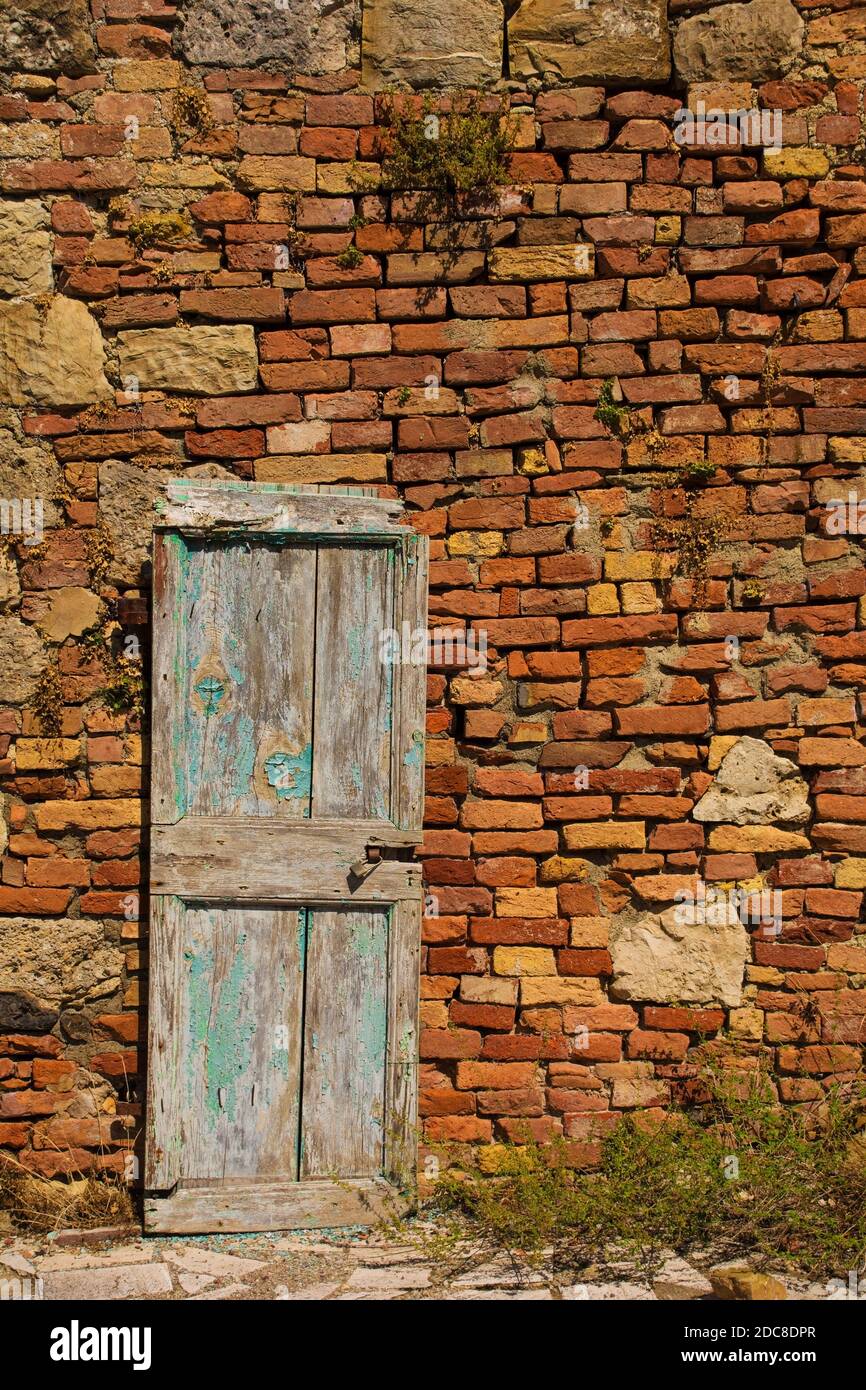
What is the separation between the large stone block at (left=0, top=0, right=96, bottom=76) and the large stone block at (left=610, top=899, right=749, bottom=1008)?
3526 mm

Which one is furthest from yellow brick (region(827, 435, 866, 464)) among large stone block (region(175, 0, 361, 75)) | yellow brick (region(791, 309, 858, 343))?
large stone block (region(175, 0, 361, 75))

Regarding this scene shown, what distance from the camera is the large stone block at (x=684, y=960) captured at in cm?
396

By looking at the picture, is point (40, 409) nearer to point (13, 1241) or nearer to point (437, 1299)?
point (13, 1241)

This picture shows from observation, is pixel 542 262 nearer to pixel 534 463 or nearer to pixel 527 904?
pixel 534 463

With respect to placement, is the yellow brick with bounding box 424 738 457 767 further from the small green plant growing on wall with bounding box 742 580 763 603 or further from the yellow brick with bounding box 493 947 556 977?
the small green plant growing on wall with bounding box 742 580 763 603

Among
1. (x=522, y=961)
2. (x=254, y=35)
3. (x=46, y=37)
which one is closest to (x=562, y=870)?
(x=522, y=961)

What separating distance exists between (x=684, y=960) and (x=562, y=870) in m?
0.50

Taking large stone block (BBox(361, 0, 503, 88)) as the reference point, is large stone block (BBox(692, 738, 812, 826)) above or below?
below

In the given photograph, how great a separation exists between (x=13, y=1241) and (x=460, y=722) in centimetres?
215

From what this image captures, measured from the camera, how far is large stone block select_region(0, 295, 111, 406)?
407 centimetres

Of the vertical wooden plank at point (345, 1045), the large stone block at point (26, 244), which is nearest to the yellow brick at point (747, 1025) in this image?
the vertical wooden plank at point (345, 1045)

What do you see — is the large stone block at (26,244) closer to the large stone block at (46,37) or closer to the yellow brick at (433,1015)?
the large stone block at (46,37)

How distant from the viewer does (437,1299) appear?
10.6 ft

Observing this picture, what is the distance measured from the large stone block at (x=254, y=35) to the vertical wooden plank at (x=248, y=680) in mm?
1700
